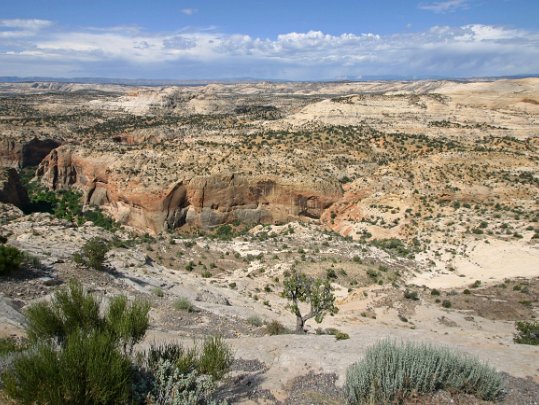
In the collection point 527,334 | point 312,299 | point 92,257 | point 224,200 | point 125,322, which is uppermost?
point 125,322

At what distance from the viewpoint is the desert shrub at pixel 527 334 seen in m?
12.4

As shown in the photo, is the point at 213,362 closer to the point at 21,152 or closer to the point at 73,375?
the point at 73,375

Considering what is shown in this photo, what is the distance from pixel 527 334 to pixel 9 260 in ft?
51.6

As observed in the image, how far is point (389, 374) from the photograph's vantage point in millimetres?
6621

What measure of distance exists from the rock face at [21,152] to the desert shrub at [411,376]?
56014 millimetres

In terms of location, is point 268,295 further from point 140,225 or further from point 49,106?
point 49,106

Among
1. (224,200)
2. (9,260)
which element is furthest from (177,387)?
(224,200)

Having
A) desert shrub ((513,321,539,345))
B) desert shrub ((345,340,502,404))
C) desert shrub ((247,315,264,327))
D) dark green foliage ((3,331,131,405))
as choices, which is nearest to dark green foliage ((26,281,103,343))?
dark green foliage ((3,331,131,405))

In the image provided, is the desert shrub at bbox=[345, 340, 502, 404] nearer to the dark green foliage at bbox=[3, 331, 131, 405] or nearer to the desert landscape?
the desert landscape

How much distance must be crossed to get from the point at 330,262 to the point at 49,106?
10207 centimetres

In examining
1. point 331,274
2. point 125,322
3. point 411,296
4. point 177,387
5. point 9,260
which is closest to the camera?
point 177,387

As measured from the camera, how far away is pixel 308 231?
27547mm

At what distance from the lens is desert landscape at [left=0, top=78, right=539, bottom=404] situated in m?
10.4

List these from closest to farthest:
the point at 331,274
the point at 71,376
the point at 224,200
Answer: the point at 71,376 → the point at 331,274 → the point at 224,200
